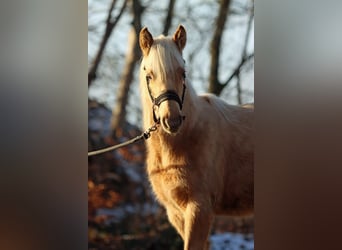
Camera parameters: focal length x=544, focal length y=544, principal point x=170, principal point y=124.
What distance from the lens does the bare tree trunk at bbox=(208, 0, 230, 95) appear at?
3.26 metres

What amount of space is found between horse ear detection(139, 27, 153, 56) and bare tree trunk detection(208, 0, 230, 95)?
37cm

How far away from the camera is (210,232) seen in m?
3.21

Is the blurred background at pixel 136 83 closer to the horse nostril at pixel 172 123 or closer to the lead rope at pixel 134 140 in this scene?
the lead rope at pixel 134 140

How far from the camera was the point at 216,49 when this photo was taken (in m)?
3.26

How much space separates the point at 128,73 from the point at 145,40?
228mm

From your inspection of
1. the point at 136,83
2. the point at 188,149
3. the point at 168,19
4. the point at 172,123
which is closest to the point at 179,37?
the point at 168,19

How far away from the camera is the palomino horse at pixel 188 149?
3.16 m

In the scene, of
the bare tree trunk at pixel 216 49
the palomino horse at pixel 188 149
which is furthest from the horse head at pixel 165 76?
the bare tree trunk at pixel 216 49

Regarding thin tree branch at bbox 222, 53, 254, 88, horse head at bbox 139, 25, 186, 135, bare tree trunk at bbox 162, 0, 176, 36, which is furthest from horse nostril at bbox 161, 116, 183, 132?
bare tree trunk at bbox 162, 0, 176, 36
